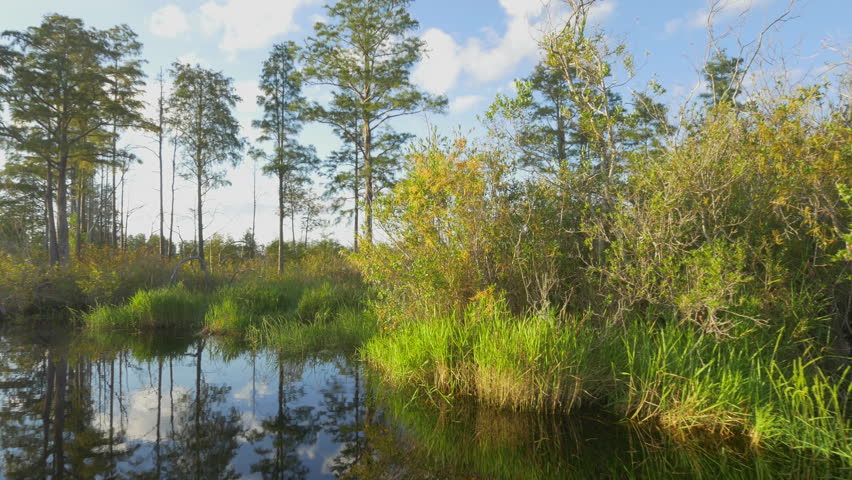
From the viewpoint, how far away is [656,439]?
4.42 m

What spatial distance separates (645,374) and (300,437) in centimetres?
385

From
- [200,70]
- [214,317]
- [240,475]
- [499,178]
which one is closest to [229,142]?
[200,70]

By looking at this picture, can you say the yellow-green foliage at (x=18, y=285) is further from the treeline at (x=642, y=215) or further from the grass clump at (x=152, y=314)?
the treeline at (x=642, y=215)

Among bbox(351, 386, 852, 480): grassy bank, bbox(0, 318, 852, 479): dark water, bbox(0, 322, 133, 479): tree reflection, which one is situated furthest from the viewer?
bbox(0, 322, 133, 479): tree reflection

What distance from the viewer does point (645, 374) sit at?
491 centimetres

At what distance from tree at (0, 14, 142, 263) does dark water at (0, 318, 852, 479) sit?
48.3ft

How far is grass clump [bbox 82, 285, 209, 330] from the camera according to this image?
1131 centimetres

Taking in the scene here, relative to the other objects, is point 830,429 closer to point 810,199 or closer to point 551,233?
point 810,199

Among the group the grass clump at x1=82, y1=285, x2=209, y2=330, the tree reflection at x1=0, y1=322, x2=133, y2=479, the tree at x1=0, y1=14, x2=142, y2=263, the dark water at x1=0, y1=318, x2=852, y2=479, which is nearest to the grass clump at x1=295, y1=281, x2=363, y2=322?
the grass clump at x1=82, y1=285, x2=209, y2=330

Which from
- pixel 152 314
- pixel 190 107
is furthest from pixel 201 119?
pixel 152 314

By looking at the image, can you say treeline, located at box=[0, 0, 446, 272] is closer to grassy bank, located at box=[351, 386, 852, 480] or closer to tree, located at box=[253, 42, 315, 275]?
tree, located at box=[253, 42, 315, 275]

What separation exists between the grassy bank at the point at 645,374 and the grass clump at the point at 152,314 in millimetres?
7901

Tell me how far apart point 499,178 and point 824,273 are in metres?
4.08

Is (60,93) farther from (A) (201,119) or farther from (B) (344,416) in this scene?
(B) (344,416)
